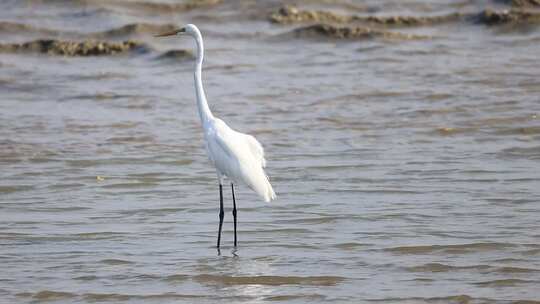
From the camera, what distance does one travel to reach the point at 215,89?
13.6 m

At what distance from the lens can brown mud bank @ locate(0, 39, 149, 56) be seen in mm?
16250

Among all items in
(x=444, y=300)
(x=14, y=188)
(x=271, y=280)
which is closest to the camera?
(x=444, y=300)

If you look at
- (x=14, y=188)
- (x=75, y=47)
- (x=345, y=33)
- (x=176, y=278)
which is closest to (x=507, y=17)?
(x=345, y=33)

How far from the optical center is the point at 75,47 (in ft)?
53.8

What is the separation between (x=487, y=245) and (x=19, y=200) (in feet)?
12.2

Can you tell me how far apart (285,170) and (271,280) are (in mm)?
3218

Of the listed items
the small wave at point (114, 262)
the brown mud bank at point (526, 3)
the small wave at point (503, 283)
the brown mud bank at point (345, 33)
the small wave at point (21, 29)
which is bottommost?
the small wave at point (503, 283)

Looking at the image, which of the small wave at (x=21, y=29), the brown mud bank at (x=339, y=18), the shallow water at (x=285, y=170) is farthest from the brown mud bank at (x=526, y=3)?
the small wave at (x=21, y=29)

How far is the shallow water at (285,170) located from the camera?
20.6 ft

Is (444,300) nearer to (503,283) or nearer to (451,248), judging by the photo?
(503,283)

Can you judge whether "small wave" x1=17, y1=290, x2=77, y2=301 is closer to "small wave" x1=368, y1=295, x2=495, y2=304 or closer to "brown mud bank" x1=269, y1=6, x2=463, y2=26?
"small wave" x1=368, y1=295, x2=495, y2=304

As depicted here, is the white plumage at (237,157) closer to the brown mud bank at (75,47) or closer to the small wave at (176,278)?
the small wave at (176,278)

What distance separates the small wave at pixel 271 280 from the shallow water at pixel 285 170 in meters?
0.02

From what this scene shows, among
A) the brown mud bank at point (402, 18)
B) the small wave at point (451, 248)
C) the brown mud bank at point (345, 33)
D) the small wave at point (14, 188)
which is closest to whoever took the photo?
the small wave at point (451, 248)
